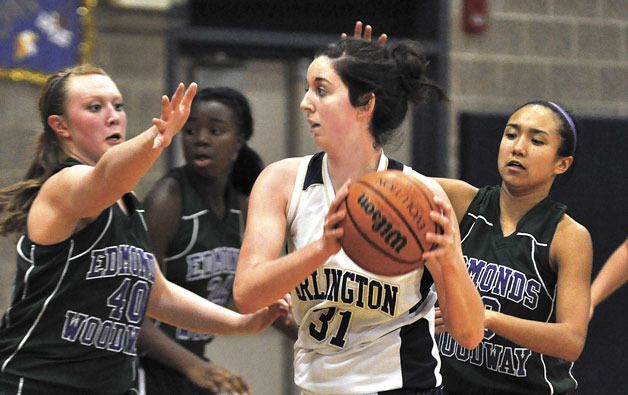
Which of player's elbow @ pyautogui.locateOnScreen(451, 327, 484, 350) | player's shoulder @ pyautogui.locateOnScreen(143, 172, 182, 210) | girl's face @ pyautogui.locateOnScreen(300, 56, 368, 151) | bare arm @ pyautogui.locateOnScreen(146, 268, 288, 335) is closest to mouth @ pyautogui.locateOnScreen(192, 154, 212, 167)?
player's shoulder @ pyautogui.locateOnScreen(143, 172, 182, 210)

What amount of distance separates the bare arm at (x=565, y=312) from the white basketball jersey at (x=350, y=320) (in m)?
0.30

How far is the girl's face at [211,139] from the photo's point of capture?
4668 mm

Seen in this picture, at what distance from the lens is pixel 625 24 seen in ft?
23.5

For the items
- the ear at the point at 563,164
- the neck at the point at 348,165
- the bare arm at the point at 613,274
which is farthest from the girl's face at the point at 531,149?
the bare arm at the point at 613,274

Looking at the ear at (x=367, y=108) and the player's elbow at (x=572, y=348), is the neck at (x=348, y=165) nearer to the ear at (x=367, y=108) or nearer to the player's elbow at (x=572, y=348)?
the ear at (x=367, y=108)

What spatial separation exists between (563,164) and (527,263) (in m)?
0.38

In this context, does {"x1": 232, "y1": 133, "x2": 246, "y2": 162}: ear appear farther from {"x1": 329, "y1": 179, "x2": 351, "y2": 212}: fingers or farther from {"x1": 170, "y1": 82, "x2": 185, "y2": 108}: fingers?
{"x1": 329, "y1": 179, "x2": 351, "y2": 212}: fingers

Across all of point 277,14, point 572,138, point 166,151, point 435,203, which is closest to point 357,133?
point 435,203

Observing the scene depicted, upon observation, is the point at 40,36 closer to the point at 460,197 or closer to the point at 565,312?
the point at 460,197

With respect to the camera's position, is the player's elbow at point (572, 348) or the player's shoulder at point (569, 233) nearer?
the player's elbow at point (572, 348)

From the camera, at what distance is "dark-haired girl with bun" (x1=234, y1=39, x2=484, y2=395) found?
10.0 feet

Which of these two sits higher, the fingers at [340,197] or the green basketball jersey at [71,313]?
the fingers at [340,197]

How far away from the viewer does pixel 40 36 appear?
5473 mm

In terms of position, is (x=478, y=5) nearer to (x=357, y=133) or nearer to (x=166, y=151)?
(x=166, y=151)
